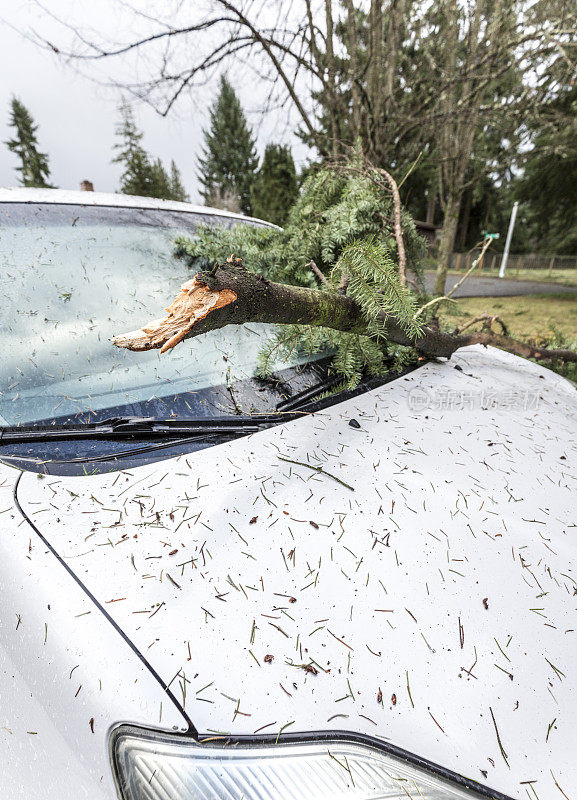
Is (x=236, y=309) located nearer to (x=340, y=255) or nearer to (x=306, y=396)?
(x=306, y=396)

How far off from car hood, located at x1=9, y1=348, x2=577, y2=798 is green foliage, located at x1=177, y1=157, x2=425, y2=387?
1.60 ft

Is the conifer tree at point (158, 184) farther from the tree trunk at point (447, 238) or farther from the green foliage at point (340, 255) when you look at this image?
the green foliage at point (340, 255)

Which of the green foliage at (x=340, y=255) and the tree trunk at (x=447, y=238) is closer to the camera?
the green foliage at (x=340, y=255)

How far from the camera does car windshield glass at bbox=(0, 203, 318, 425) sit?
1383 millimetres

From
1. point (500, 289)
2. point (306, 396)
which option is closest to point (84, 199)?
point (306, 396)

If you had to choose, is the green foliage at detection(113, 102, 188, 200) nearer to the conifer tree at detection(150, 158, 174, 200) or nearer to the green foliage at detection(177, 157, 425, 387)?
the conifer tree at detection(150, 158, 174, 200)

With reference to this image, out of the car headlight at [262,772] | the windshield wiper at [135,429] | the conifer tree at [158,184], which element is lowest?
the car headlight at [262,772]

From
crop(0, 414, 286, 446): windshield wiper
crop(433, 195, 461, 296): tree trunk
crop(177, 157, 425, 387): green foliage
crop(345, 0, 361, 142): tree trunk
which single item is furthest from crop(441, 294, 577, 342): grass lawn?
crop(0, 414, 286, 446): windshield wiper

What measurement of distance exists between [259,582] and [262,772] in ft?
1.07

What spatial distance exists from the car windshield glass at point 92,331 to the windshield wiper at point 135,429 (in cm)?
5

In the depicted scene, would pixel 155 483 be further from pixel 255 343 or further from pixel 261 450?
pixel 255 343

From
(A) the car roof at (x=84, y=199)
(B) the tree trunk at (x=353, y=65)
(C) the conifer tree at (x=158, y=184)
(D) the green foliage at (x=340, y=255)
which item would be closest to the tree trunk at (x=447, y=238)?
(B) the tree trunk at (x=353, y=65)

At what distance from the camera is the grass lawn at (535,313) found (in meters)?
6.83

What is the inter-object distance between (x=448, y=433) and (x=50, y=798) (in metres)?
1.45
